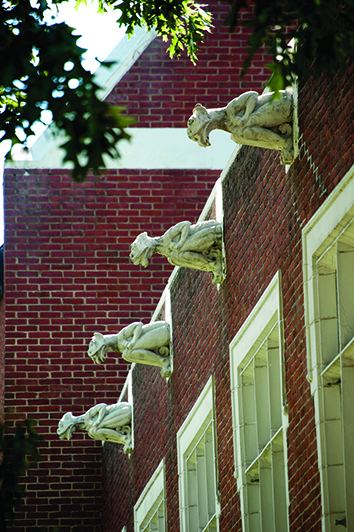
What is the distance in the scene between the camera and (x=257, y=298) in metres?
9.80

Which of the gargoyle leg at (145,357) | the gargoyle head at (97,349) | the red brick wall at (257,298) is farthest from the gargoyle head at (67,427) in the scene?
the gargoyle head at (97,349)

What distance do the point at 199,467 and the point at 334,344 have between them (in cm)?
484

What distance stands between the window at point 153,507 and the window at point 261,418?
3.91m

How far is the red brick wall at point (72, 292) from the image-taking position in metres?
18.9

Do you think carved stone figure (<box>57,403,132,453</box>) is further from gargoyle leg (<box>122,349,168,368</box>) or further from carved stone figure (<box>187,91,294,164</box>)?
carved stone figure (<box>187,91,294,164</box>)

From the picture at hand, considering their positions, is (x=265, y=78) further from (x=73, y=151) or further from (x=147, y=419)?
(x=73, y=151)

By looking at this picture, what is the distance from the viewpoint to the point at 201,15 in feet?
32.6

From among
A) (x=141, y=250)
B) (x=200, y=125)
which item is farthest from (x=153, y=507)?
(x=200, y=125)

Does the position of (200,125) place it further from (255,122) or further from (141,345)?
(141,345)

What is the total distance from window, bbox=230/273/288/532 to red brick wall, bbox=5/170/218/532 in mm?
8888

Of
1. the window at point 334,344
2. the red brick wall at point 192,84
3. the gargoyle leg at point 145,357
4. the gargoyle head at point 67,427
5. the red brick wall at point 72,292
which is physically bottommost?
the window at point 334,344

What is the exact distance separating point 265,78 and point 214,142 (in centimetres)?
137

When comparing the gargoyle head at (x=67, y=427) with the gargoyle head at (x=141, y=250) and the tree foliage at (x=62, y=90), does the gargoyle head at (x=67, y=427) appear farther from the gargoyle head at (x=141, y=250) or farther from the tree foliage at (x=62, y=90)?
the tree foliage at (x=62, y=90)

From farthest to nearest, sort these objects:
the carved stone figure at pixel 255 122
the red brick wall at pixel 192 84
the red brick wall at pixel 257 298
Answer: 1. the red brick wall at pixel 192 84
2. the carved stone figure at pixel 255 122
3. the red brick wall at pixel 257 298
